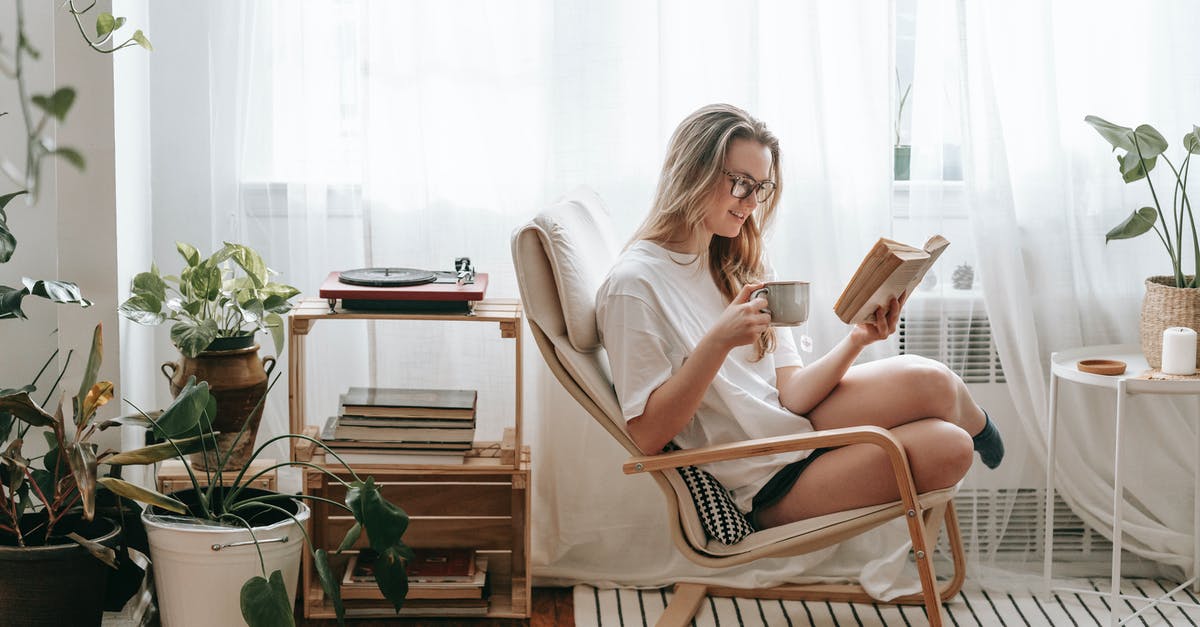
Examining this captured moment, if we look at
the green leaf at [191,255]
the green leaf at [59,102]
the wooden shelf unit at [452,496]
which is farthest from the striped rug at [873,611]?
the green leaf at [59,102]

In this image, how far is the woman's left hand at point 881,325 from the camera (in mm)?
2162

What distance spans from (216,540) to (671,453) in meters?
0.81

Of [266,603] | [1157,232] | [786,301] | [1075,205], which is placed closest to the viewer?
[266,603]

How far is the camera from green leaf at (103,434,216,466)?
6.57 ft

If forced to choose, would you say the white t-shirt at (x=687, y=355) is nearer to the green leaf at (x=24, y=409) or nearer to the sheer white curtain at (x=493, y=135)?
the sheer white curtain at (x=493, y=135)

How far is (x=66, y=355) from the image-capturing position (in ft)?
7.75

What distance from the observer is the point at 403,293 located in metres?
2.29

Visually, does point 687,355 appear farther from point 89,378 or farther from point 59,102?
point 59,102

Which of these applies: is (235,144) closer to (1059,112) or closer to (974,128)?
(974,128)

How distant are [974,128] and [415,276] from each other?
1296 millimetres

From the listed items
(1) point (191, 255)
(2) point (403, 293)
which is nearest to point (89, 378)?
(1) point (191, 255)

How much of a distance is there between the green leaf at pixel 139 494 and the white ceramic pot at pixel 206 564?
0.15 feet

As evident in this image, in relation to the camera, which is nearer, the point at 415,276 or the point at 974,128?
the point at 415,276

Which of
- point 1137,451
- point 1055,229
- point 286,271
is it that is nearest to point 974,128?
point 1055,229
